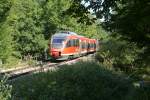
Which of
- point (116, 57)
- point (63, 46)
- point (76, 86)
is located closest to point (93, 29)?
point (63, 46)

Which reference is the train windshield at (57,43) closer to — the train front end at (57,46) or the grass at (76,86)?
the train front end at (57,46)

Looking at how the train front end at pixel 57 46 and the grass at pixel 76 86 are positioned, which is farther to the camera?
the train front end at pixel 57 46

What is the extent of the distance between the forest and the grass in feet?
0.85

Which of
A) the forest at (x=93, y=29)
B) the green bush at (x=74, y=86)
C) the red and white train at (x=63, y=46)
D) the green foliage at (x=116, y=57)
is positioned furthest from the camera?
the red and white train at (x=63, y=46)

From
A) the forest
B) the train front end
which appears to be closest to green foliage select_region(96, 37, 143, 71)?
the forest

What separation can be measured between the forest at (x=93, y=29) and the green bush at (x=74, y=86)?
326 millimetres

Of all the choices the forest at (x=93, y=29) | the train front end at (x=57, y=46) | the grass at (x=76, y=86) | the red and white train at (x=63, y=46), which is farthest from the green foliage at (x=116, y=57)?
the grass at (x=76, y=86)

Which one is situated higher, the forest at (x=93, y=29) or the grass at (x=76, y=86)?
the forest at (x=93, y=29)

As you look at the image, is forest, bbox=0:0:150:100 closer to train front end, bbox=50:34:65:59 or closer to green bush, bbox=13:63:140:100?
green bush, bbox=13:63:140:100

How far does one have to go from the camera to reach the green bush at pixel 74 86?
45.5 ft

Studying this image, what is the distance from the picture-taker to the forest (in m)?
13.4

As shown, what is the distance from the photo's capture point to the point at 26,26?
51094 mm

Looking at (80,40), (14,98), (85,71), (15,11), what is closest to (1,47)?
(15,11)

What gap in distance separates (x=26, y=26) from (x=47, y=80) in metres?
36.2
